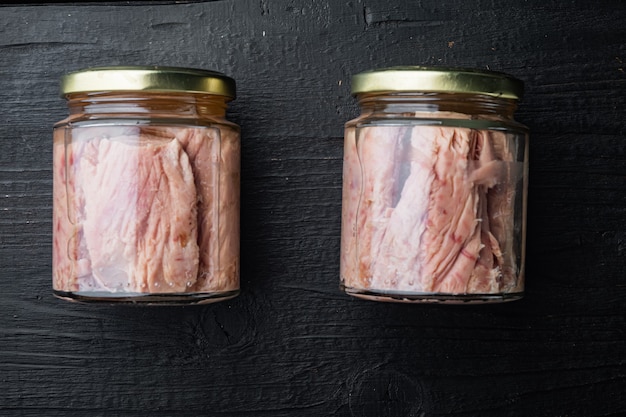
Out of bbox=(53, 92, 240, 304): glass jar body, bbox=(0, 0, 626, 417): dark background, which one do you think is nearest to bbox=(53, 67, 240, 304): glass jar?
bbox=(53, 92, 240, 304): glass jar body

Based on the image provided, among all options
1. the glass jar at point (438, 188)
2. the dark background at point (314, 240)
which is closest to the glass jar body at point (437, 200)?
the glass jar at point (438, 188)

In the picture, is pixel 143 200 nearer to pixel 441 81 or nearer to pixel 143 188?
pixel 143 188

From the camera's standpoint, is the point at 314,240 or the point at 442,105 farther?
the point at 314,240

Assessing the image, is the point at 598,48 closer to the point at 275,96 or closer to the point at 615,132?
the point at 615,132

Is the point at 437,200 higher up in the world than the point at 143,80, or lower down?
lower down

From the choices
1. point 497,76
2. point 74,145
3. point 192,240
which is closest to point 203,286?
point 192,240

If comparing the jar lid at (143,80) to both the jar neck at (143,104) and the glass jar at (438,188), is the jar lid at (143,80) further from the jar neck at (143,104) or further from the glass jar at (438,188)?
the glass jar at (438,188)

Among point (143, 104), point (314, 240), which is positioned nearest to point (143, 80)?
point (143, 104)
